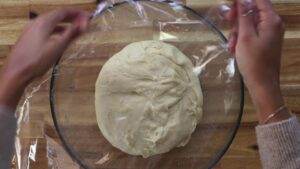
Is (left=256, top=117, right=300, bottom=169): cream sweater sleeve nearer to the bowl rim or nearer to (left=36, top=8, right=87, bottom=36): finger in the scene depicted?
the bowl rim

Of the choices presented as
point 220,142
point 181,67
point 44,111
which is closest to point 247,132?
point 220,142

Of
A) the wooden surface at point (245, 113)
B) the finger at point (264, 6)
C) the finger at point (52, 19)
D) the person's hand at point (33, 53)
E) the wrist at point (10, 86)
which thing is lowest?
the wooden surface at point (245, 113)

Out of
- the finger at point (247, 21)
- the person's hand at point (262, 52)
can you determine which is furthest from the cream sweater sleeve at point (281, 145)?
the finger at point (247, 21)

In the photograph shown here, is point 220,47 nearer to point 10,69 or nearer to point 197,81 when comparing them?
point 197,81

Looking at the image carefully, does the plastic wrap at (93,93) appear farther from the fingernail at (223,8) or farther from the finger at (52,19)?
the finger at (52,19)

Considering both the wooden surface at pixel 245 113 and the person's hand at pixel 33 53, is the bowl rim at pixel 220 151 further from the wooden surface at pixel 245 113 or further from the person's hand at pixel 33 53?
the person's hand at pixel 33 53

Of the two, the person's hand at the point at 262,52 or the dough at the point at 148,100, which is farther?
the dough at the point at 148,100

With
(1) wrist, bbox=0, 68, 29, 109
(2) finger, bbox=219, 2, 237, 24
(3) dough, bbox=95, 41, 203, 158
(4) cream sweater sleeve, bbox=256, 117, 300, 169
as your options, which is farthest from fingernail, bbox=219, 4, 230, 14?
(1) wrist, bbox=0, 68, 29, 109

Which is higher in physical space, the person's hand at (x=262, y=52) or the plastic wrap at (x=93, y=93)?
the person's hand at (x=262, y=52)

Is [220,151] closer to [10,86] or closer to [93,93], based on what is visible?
[93,93]
